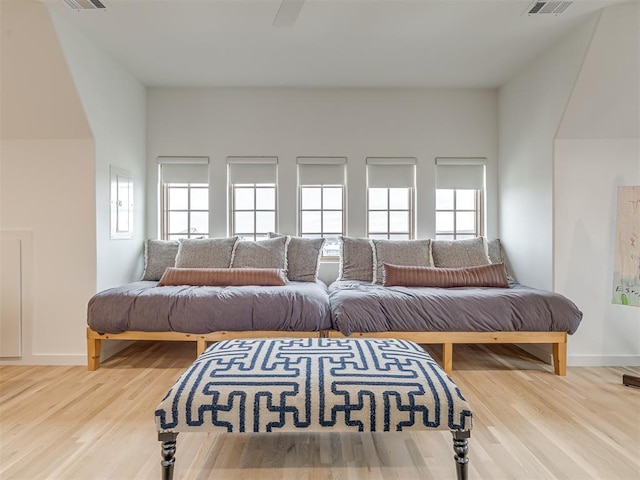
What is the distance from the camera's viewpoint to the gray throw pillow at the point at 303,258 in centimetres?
372

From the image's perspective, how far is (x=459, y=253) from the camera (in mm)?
3715

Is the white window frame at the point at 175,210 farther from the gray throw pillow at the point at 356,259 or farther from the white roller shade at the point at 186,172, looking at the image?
the gray throw pillow at the point at 356,259

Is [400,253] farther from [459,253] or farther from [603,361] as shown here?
[603,361]

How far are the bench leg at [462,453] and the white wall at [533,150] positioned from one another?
2.16m

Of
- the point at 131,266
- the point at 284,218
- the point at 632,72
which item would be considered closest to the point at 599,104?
the point at 632,72

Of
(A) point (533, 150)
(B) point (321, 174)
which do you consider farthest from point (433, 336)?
(B) point (321, 174)

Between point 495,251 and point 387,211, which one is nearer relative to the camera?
point 495,251

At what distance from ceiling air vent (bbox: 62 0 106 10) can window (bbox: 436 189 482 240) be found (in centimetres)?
334

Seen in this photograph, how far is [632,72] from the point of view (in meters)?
2.82

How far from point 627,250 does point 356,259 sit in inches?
84.8

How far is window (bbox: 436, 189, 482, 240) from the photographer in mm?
4227

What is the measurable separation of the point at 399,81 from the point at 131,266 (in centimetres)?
317

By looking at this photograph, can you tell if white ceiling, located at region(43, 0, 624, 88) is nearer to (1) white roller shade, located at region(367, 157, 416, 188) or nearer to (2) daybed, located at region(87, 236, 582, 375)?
(1) white roller shade, located at region(367, 157, 416, 188)

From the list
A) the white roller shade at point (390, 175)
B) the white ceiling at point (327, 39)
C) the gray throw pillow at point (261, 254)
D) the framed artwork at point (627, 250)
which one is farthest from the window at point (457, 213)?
the gray throw pillow at point (261, 254)
